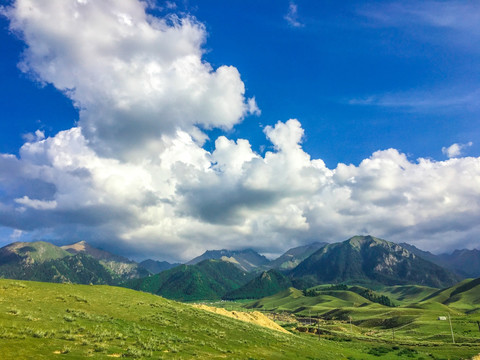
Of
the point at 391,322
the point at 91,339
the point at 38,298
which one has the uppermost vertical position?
the point at 38,298

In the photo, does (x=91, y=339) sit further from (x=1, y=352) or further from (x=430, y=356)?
(x=430, y=356)

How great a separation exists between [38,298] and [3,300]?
5.74 meters

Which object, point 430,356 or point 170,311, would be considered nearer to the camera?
point 170,311

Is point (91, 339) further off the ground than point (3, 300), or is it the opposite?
point (3, 300)

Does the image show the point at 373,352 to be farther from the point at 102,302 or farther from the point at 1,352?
the point at 1,352

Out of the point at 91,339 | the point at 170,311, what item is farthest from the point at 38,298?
the point at 170,311

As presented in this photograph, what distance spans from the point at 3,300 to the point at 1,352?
67.4 ft

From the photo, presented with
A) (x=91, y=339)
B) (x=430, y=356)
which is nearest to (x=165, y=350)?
(x=91, y=339)

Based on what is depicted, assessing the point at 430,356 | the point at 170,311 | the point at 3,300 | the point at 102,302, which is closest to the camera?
the point at 3,300

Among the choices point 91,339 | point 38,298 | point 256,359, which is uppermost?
point 38,298

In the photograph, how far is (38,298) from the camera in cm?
4378

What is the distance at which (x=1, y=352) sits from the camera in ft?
72.8

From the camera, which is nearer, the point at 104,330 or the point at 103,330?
the point at 104,330

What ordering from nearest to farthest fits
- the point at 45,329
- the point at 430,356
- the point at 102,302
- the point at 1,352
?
the point at 1,352 → the point at 45,329 → the point at 102,302 → the point at 430,356
